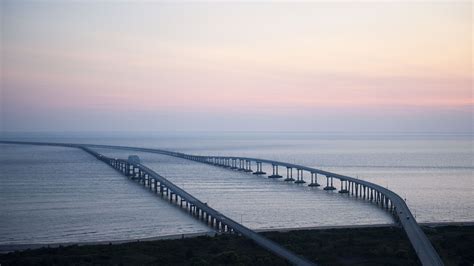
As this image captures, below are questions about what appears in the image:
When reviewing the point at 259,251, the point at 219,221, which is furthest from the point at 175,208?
the point at 259,251

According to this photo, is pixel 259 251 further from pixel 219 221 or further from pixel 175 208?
pixel 175 208

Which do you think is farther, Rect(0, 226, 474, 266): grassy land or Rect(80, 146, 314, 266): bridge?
Rect(80, 146, 314, 266): bridge

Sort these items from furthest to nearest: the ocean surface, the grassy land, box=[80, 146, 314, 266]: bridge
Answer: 1. the ocean surface
2. box=[80, 146, 314, 266]: bridge
3. the grassy land

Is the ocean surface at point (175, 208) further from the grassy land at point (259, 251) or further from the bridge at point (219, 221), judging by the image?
the grassy land at point (259, 251)

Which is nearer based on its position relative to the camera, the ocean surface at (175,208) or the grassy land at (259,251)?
the grassy land at (259,251)

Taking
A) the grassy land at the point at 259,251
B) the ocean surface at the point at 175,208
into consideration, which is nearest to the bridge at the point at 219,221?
the grassy land at the point at 259,251

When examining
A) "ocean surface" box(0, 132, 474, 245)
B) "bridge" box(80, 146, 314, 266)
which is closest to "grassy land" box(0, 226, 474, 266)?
"bridge" box(80, 146, 314, 266)

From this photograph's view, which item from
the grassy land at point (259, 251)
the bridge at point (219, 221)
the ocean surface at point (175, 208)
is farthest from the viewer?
the ocean surface at point (175, 208)

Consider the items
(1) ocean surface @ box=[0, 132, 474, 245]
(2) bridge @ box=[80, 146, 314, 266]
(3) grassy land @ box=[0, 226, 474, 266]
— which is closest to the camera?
(3) grassy land @ box=[0, 226, 474, 266]

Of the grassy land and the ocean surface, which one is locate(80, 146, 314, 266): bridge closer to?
the grassy land
